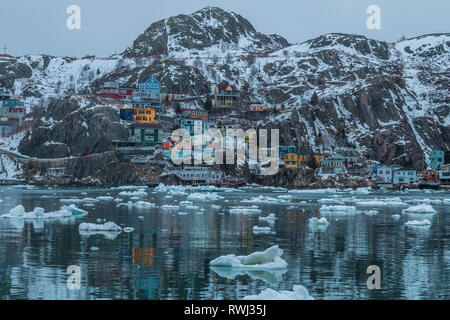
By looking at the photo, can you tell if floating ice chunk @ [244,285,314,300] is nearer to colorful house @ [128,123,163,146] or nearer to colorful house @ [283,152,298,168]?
colorful house @ [283,152,298,168]

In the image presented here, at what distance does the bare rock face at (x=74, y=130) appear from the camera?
172750 millimetres

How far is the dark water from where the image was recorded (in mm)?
33188

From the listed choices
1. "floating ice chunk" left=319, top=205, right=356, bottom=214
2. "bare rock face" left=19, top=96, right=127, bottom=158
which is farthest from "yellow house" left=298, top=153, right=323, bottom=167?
"floating ice chunk" left=319, top=205, right=356, bottom=214

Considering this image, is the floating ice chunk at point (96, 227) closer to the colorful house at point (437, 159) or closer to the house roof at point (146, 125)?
the house roof at point (146, 125)

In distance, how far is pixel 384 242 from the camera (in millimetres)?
52250

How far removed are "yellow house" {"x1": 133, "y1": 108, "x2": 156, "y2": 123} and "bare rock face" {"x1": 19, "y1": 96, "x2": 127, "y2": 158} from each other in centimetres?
552

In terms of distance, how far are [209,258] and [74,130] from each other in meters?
141

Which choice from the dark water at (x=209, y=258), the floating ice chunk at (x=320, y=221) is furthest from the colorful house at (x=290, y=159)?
the floating ice chunk at (x=320, y=221)

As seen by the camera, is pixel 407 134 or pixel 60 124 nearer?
pixel 60 124

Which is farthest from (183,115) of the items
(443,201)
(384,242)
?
(384,242)

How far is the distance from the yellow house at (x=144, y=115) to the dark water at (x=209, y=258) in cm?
11188

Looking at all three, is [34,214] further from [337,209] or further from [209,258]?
[337,209]

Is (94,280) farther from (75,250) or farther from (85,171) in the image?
(85,171)
